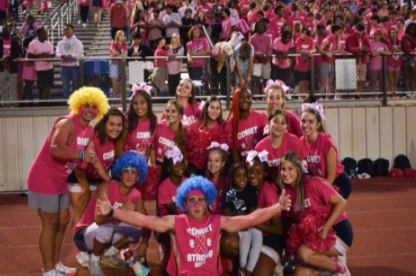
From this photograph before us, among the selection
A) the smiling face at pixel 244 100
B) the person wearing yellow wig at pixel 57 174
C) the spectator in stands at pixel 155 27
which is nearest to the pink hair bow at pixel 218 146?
the smiling face at pixel 244 100

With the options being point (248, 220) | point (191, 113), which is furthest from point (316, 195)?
point (191, 113)

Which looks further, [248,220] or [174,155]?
[174,155]

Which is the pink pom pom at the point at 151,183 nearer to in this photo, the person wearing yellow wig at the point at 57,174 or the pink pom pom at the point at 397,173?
the person wearing yellow wig at the point at 57,174

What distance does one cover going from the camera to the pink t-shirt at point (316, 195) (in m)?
7.84

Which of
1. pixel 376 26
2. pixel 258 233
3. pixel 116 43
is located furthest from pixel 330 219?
pixel 376 26

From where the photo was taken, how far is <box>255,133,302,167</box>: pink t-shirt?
8.57m

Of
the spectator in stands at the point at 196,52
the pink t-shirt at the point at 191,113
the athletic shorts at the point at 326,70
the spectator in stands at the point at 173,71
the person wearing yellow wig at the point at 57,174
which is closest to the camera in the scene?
the person wearing yellow wig at the point at 57,174

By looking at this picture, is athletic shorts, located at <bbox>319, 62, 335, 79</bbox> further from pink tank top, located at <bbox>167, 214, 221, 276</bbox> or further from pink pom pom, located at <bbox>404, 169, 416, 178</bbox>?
pink tank top, located at <bbox>167, 214, 221, 276</bbox>

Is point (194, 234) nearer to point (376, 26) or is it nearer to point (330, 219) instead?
point (330, 219)

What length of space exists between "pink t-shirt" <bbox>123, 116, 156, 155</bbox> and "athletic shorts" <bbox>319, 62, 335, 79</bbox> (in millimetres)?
6005

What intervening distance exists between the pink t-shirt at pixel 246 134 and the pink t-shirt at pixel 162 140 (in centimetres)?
61

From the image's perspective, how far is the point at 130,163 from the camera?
8188 millimetres

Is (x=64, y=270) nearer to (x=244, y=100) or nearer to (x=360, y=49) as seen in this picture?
(x=244, y=100)

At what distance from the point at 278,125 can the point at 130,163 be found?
58.0 inches
